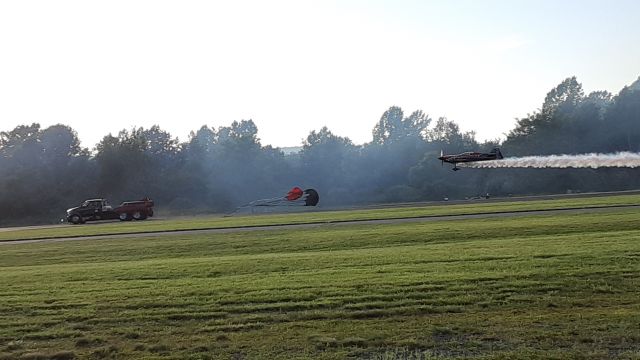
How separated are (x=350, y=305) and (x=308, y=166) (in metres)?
102

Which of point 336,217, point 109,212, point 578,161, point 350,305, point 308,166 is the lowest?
point 350,305

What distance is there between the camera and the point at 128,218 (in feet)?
215

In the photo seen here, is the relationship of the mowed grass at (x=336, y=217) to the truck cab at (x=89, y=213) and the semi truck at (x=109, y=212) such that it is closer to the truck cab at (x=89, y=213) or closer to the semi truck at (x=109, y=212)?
the semi truck at (x=109, y=212)

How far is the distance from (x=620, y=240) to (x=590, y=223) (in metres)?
7.55

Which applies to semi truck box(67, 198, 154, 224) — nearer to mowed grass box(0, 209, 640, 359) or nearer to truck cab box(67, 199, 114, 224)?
truck cab box(67, 199, 114, 224)

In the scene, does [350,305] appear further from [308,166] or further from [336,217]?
[308,166]

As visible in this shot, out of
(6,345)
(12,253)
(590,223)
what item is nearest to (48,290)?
(6,345)

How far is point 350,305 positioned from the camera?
Result: 11875 millimetres

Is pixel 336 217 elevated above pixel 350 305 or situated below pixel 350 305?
above

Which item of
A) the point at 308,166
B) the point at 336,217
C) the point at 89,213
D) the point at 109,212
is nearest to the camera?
the point at 336,217

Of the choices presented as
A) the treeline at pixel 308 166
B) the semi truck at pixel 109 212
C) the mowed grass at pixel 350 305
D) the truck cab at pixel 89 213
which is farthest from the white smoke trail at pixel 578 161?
the treeline at pixel 308 166

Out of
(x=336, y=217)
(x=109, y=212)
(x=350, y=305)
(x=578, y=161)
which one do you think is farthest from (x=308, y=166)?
(x=350, y=305)

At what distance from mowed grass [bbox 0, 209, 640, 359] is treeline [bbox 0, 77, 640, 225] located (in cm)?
6736

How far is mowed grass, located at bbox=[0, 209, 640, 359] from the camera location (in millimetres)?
9414
